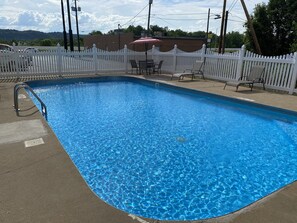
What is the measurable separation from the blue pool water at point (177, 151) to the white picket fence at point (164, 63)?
8.35 ft

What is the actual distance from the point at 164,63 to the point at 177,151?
1102 centimetres

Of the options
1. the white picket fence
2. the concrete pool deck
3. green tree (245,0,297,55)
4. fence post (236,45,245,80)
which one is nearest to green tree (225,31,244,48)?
green tree (245,0,297,55)

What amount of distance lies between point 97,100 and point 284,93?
7.13m

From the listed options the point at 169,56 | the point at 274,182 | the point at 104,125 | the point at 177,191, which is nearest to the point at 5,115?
the point at 104,125

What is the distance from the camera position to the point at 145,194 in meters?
3.27

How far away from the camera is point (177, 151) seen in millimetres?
4652

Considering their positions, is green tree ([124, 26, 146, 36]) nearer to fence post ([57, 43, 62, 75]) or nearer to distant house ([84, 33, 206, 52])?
distant house ([84, 33, 206, 52])

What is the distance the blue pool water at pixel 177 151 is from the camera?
3.23m

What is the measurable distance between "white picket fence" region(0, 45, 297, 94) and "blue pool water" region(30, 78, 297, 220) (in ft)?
8.35

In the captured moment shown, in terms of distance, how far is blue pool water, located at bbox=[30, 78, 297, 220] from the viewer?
323 centimetres

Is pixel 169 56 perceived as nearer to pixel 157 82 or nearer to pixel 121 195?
pixel 157 82

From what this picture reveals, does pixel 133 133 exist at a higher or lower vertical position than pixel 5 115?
lower

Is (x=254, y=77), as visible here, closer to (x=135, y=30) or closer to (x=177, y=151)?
(x=177, y=151)

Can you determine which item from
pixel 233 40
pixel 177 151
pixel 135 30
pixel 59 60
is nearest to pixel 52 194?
pixel 177 151
